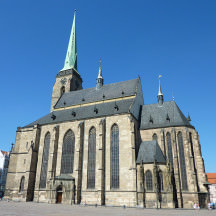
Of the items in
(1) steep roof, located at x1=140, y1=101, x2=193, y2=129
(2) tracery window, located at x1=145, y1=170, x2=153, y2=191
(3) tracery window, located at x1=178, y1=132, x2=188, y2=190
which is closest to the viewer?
(2) tracery window, located at x1=145, y1=170, x2=153, y2=191

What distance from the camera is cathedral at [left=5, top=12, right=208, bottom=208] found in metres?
27.2

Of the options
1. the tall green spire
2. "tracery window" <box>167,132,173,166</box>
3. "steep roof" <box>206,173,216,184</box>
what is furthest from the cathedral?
"steep roof" <box>206,173,216,184</box>

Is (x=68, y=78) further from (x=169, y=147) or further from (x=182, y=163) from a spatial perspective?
(x=182, y=163)

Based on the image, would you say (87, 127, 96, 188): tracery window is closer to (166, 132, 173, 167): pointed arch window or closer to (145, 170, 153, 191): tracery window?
(145, 170, 153, 191): tracery window

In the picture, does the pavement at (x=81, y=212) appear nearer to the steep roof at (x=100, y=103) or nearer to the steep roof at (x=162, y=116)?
the steep roof at (x=162, y=116)

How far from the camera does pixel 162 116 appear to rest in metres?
34.5

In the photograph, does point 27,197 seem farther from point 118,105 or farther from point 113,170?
point 118,105

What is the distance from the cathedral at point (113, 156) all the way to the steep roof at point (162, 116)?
15 centimetres

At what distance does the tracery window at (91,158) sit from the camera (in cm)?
2984

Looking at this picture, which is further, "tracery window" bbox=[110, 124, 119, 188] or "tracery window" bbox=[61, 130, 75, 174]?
"tracery window" bbox=[61, 130, 75, 174]

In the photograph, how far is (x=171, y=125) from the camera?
3219 centimetres

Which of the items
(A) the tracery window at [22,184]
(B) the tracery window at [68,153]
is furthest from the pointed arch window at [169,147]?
(A) the tracery window at [22,184]

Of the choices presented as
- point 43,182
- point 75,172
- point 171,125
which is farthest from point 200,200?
point 43,182

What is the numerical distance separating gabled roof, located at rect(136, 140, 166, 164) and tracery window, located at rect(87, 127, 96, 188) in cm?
683
